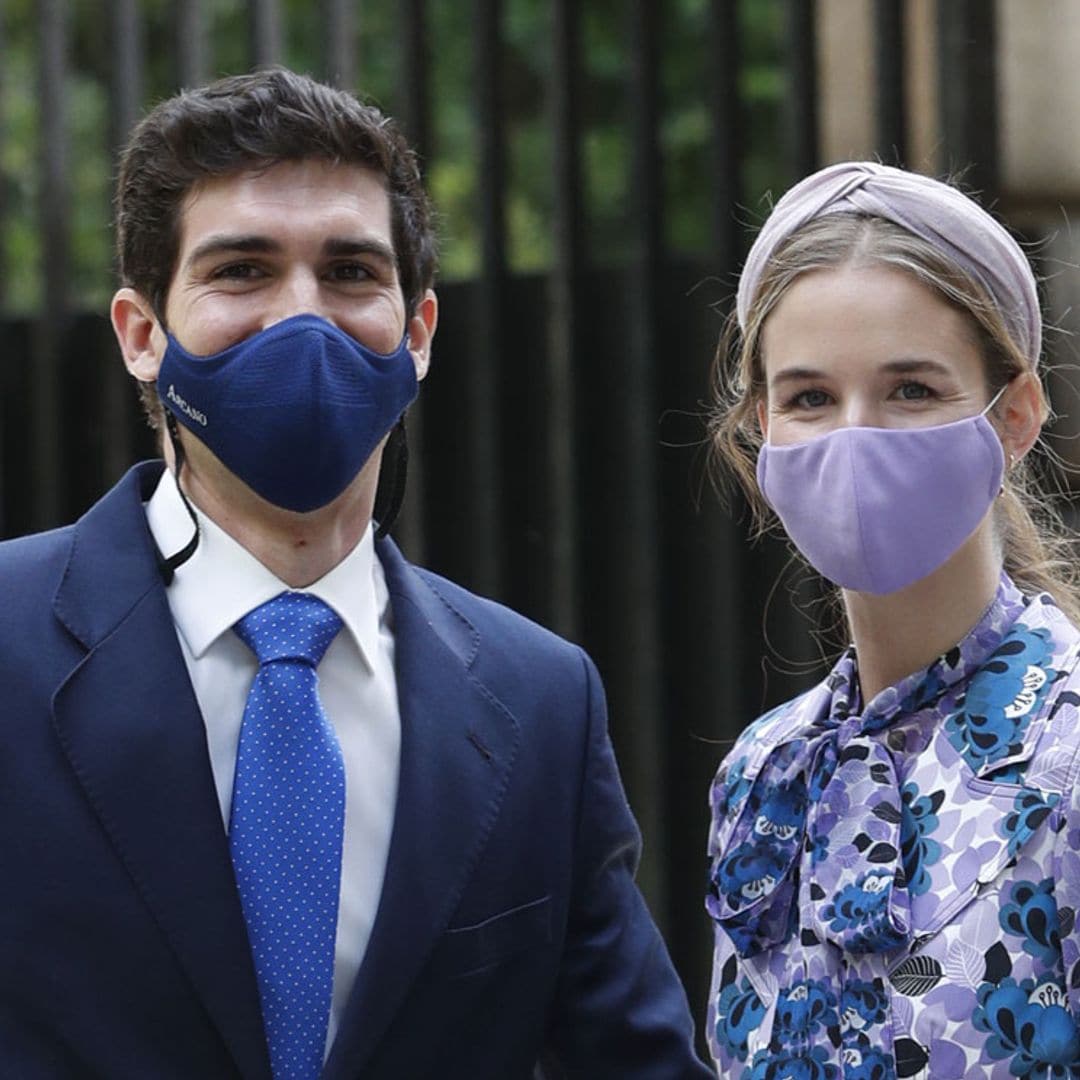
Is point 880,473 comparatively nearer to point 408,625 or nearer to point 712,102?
point 408,625

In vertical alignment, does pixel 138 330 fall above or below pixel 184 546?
above

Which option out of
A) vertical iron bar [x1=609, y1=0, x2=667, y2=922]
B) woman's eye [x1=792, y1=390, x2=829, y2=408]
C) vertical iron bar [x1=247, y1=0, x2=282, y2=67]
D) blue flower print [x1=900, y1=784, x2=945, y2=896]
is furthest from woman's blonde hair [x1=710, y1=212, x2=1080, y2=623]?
vertical iron bar [x1=247, y1=0, x2=282, y2=67]

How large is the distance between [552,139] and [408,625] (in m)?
2.79

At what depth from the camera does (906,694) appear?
264 cm

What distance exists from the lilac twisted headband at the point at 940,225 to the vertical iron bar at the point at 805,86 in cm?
246

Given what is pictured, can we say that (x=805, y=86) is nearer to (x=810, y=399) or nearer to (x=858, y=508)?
(x=810, y=399)

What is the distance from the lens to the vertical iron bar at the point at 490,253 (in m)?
5.75

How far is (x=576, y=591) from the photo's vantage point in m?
5.67

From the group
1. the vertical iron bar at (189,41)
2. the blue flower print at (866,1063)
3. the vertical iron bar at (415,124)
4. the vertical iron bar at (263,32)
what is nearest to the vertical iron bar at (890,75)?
the vertical iron bar at (415,124)

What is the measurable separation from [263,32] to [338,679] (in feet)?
11.5

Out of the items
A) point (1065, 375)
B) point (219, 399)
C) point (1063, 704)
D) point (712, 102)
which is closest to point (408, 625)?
point (219, 399)

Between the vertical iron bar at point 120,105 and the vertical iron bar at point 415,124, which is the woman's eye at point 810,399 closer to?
the vertical iron bar at point 415,124

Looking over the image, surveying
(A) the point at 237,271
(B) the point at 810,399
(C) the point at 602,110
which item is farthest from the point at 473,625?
(C) the point at 602,110

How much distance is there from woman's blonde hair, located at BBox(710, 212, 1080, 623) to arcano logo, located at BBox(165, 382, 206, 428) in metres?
0.71
